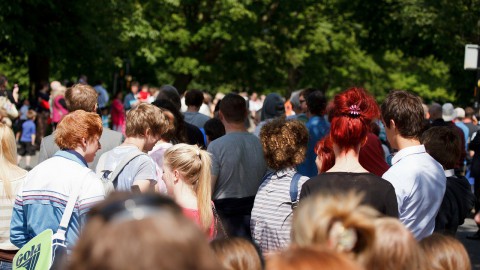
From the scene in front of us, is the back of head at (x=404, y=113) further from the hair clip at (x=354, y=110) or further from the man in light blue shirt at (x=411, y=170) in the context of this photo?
the hair clip at (x=354, y=110)

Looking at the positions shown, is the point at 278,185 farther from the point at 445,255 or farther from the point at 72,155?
the point at 445,255

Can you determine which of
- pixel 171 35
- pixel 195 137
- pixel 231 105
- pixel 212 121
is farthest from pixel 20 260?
pixel 171 35

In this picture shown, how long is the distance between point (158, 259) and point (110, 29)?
28.1 m

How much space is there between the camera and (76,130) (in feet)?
17.1

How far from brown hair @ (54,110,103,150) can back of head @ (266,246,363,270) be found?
309cm

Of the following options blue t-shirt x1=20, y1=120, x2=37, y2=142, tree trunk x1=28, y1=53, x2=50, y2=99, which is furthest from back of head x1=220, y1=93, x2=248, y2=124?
tree trunk x1=28, y1=53, x2=50, y2=99

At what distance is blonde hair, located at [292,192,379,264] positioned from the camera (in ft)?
8.43

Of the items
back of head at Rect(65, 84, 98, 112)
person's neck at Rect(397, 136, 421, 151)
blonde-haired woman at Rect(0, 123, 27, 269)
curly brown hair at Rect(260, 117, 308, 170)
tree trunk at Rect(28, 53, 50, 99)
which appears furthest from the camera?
tree trunk at Rect(28, 53, 50, 99)

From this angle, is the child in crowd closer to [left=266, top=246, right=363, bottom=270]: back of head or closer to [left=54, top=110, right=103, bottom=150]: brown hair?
[left=54, top=110, right=103, bottom=150]: brown hair

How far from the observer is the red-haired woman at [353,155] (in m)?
4.58

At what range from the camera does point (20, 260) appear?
490 centimetres

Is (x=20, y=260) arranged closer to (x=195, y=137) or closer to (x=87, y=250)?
(x=87, y=250)

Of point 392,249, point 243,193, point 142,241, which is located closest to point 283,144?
point 243,193

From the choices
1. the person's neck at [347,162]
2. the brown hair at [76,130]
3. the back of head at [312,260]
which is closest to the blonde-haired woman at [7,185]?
the brown hair at [76,130]
